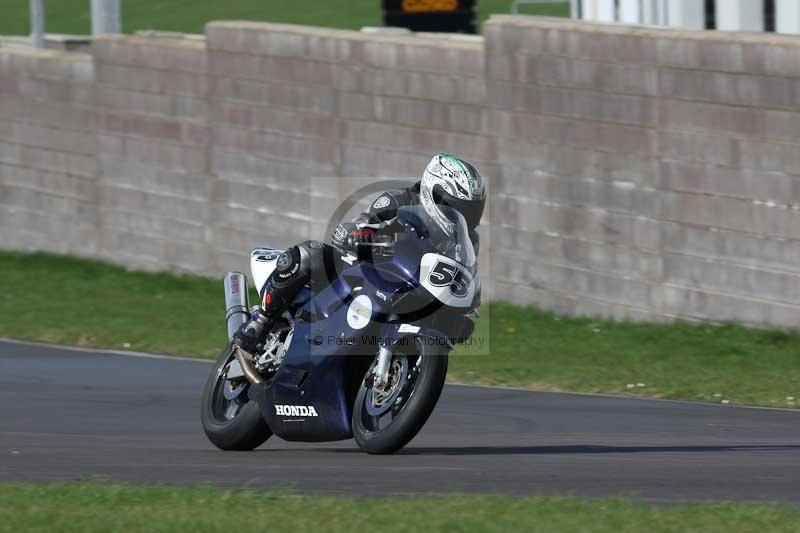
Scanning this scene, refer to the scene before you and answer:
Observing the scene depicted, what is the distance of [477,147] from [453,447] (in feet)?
27.0

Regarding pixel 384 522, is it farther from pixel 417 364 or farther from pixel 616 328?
pixel 616 328

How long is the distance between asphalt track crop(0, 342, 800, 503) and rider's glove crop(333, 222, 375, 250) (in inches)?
44.6

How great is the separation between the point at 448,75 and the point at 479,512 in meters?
11.2

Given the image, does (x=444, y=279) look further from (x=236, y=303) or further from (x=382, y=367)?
(x=236, y=303)

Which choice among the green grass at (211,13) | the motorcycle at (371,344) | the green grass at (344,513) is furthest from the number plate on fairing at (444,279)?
the green grass at (211,13)

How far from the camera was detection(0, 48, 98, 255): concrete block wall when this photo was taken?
910 inches

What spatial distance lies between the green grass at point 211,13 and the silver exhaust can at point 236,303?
28.3m

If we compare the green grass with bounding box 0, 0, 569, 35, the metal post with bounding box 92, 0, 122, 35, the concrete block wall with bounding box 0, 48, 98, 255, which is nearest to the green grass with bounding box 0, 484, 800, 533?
the concrete block wall with bounding box 0, 48, 98, 255

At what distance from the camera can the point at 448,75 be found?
17656mm

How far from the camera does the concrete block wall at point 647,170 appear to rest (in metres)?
14.5

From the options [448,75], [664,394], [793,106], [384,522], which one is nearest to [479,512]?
[384,522]

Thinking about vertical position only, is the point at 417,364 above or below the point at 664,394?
above

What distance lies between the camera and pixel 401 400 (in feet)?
27.9

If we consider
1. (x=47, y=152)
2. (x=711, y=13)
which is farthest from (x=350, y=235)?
(x=47, y=152)
